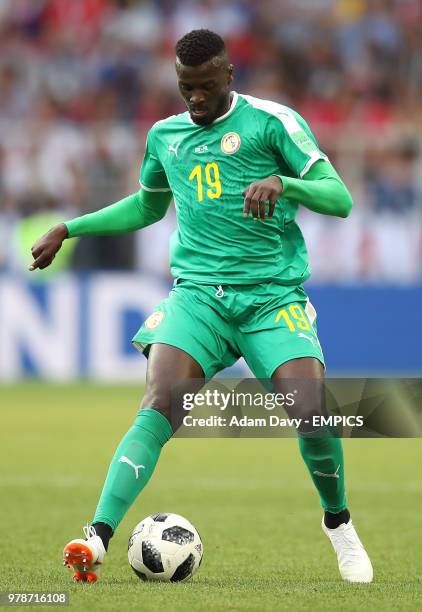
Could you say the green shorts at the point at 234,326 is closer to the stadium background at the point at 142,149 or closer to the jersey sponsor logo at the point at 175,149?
the jersey sponsor logo at the point at 175,149

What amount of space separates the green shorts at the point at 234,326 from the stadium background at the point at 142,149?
31.7 ft

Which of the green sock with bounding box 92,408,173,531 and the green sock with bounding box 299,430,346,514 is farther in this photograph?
the green sock with bounding box 299,430,346,514

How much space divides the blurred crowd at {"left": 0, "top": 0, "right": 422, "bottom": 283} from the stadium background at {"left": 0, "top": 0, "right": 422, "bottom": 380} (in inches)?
0.9

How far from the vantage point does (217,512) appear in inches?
306

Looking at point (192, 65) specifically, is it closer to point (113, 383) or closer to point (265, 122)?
point (265, 122)

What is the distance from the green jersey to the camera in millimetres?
5605

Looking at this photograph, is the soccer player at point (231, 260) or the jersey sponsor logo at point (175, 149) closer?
the soccer player at point (231, 260)

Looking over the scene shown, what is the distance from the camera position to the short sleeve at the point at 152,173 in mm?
5957

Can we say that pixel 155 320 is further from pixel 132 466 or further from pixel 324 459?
pixel 324 459

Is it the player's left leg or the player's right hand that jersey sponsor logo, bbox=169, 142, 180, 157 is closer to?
the player's right hand

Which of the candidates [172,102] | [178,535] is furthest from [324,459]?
[172,102]

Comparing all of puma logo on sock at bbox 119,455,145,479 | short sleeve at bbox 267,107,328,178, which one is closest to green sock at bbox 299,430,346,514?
puma logo on sock at bbox 119,455,145,479

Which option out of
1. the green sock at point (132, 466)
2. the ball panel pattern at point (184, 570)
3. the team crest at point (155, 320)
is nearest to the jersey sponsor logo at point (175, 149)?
the team crest at point (155, 320)

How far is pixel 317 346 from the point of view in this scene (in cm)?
552
